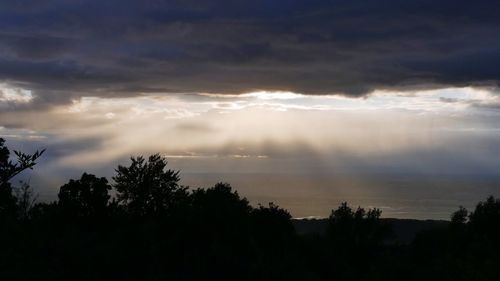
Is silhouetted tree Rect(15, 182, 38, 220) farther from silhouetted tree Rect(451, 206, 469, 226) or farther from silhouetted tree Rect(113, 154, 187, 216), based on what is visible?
silhouetted tree Rect(451, 206, 469, 226)

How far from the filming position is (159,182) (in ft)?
200

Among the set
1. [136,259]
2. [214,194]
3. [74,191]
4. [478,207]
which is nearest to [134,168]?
[74,191]

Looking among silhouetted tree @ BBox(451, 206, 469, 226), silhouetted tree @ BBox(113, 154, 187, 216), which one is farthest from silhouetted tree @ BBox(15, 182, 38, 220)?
silhouetted tree @ BBox(451, 206, 469, 226)

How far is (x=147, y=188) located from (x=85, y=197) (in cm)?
722

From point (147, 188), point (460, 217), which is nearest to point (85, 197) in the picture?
point (147, 188)

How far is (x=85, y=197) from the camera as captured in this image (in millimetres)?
55031

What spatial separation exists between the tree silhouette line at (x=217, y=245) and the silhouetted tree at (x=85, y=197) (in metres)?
Answer: 0.09

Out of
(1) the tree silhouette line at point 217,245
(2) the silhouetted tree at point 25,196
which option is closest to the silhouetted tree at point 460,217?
(1) the tree silhouette line at point 217,245

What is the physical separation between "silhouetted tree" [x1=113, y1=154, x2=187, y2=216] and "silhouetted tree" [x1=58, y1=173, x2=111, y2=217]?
10.3 ft

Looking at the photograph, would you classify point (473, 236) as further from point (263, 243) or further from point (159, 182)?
point (159, 182)

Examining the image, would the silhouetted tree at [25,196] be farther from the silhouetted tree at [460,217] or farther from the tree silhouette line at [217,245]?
the silhouetted tree at [460,217]

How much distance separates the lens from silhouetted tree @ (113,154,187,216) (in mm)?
58959

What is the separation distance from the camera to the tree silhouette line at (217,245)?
1266 inches

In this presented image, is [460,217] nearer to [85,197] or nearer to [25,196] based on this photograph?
[85,197]
